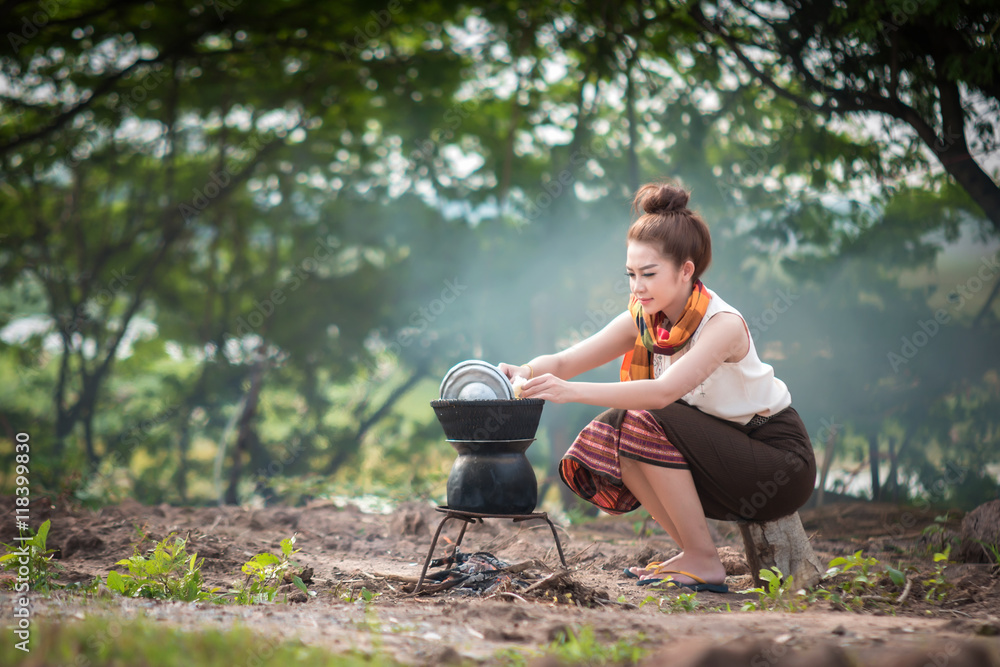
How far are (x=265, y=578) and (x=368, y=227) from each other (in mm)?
5083

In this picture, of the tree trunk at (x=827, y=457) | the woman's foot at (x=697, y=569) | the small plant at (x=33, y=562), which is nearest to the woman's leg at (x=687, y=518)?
the woman's foot at (x=697, y=569)

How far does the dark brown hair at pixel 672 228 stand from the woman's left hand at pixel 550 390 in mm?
816

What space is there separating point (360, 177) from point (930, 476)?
20.5ft

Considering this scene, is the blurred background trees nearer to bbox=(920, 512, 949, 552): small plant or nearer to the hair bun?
bbox=(920, 512, 949, 552): small plant

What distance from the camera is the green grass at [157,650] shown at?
1.65 m

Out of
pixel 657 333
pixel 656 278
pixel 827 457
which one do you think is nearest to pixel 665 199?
pixel 656 278

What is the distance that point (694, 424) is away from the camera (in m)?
3.30

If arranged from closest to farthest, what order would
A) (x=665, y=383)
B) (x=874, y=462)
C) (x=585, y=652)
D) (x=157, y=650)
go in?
(x=157, y=650)
(x=585, y=652)
(x=665, y=383)
(x=874, y=462)

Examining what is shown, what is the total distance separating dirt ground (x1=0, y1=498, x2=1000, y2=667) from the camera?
2.01 m

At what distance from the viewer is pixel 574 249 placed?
704 cm

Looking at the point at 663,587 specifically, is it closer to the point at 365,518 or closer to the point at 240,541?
the point at 240,541

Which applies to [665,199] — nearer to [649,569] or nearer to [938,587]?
[649,569]

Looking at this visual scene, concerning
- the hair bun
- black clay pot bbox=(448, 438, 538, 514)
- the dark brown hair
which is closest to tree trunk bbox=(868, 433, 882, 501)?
the dark brown hair

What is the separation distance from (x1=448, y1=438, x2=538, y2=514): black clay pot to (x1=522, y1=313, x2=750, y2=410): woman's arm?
0.39 meters
